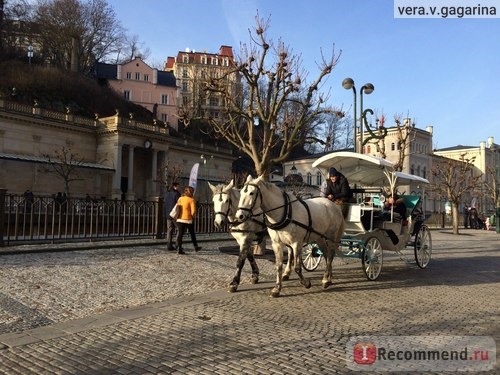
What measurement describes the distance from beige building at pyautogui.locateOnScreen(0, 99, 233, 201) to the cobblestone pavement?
40895 mm

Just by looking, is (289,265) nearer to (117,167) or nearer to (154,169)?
(117,167)

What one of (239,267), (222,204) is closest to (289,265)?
(239,267)

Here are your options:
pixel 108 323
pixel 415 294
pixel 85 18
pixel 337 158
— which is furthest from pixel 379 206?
pixel 85 18

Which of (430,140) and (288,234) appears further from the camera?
(430,140)

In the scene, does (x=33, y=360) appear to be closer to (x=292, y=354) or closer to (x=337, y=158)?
(x=292, y=354)

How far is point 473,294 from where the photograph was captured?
894cm

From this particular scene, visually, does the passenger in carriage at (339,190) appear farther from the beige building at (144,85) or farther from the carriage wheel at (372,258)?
the beige building at (144,85)

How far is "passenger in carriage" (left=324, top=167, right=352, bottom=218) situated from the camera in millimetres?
10719

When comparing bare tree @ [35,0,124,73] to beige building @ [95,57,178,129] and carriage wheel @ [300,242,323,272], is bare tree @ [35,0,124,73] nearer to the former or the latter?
beige building @ [95,57,178,129]

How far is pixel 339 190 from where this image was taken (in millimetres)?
A: 10828

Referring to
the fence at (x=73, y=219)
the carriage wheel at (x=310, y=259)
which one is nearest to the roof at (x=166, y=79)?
the fence at (x=73, y=219)

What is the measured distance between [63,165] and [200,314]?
154 ft

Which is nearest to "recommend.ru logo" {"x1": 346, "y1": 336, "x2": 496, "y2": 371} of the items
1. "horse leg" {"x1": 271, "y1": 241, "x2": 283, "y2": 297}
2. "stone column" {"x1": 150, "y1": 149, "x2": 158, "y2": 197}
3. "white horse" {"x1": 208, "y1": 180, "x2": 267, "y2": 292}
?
"horse leg" {"x1": 271, "y1": 241, "x2": 283, "y2": 297}

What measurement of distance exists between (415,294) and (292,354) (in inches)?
181
